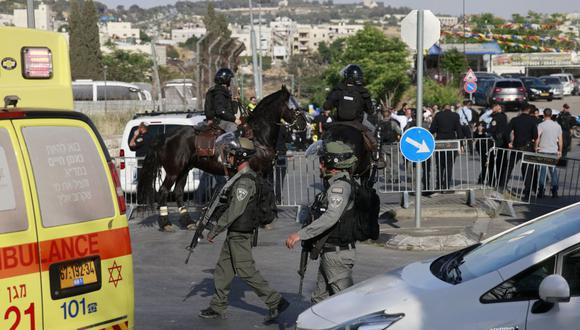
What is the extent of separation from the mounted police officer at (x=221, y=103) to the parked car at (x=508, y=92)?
3634 centimetres

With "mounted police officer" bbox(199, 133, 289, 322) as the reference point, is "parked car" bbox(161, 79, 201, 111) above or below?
below

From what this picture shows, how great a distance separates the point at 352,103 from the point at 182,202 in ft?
11.5

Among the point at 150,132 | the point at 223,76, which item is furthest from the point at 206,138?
the point at 150,132

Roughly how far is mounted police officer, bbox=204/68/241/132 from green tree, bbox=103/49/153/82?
7169 cm

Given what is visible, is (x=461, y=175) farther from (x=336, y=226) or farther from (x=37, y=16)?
(x=37, y=16)

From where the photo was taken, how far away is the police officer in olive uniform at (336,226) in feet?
27.1

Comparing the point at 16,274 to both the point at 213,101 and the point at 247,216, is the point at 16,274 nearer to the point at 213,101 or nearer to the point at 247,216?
the point at 247,216

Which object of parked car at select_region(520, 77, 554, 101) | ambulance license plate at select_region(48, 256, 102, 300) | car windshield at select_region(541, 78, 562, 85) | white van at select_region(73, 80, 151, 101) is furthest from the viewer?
car windshield at select_region(541, 78, 562, 85)

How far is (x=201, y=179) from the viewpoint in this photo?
62.8 feet

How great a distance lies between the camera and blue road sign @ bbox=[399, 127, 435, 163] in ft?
48.1

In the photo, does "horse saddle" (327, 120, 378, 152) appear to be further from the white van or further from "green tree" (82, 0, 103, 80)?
"green tree" (82, 0, 103, 80)

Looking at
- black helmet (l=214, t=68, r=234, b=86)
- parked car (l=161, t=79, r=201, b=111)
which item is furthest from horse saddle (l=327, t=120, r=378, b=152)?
parked car (l=161, t=79, r=201, b=111)

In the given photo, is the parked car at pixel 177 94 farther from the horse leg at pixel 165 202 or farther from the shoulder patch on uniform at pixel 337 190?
the shoulder patch on uniform at pixel 337 190

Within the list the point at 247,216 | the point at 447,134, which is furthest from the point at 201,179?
the point at 247,216
